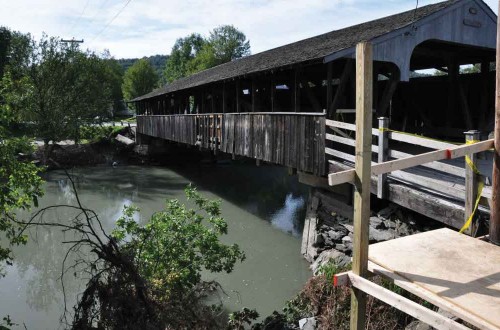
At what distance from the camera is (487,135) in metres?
9.79

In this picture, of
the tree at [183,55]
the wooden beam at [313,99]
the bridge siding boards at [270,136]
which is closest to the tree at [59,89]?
the bridge siding boards at [270,136]

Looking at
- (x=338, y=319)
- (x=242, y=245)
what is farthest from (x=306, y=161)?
(x=338, y=319)

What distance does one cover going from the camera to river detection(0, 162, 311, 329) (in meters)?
6.98

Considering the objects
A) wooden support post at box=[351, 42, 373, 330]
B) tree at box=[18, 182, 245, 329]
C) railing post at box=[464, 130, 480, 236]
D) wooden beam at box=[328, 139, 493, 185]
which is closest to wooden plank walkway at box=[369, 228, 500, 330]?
wooden support post at box=[351, 42, 373, 330]

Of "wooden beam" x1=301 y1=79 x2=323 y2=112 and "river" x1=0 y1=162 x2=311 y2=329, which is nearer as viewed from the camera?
"river" x1=0 y1=162 x2=311 y2=329

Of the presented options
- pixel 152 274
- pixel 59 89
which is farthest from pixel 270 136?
pixel 59 89

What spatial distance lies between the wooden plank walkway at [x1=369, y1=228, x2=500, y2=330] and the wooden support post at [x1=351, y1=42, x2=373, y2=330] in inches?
7.2

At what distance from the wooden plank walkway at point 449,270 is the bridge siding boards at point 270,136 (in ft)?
15.4

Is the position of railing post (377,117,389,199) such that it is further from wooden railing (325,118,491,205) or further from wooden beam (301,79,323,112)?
wooden beam (301,79,323,112)

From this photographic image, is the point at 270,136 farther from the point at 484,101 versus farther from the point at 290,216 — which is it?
the point at 484,101

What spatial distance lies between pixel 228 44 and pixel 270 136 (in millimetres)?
52726

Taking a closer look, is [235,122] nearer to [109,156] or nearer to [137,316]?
[137,316]

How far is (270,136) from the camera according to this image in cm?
970

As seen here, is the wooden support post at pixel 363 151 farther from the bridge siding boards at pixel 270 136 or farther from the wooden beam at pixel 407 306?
the bridge siding boards at pixel 270 136
